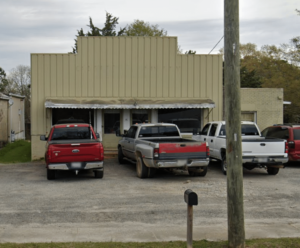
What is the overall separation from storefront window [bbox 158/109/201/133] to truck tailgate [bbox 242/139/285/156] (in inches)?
306

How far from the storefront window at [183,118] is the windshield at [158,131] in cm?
532

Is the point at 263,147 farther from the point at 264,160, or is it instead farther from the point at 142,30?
the point at 142,30

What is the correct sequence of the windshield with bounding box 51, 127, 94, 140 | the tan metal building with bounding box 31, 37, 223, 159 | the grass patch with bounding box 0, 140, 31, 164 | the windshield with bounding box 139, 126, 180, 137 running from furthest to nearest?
the grass patch with bounding box 0, 140, 31, 164 → the tan metal building with bounding box 31, 37, 223, 159 → the windshield with bounding box 139, 126, 180, 137 → the windshield with bounding box 51, 127, 94, 140

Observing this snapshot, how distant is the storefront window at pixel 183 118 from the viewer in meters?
20.6

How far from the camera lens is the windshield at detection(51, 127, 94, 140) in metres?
14.1

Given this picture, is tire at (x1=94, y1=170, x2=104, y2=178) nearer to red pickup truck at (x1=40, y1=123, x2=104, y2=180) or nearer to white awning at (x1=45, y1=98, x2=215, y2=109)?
red pickup truck at (x1=40, y1=123, x2=104, y2=180)

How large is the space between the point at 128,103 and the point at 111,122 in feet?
5.58

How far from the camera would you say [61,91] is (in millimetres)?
19703

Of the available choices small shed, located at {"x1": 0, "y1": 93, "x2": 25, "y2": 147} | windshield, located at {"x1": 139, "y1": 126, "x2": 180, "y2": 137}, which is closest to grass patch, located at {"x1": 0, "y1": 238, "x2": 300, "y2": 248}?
windshield, located at {"x1": 139, "y1": 126, "x2": 180, "y2": 137}

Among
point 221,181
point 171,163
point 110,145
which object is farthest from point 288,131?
point 110,145

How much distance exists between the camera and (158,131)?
15070 millimetres

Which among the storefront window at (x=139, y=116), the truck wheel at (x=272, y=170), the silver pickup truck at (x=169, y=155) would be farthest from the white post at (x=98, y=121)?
the truck wheel at (x=272, y=170)

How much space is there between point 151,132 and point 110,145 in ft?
19.0

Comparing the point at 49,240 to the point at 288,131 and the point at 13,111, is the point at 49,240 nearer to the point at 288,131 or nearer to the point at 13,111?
the point at 288,131
